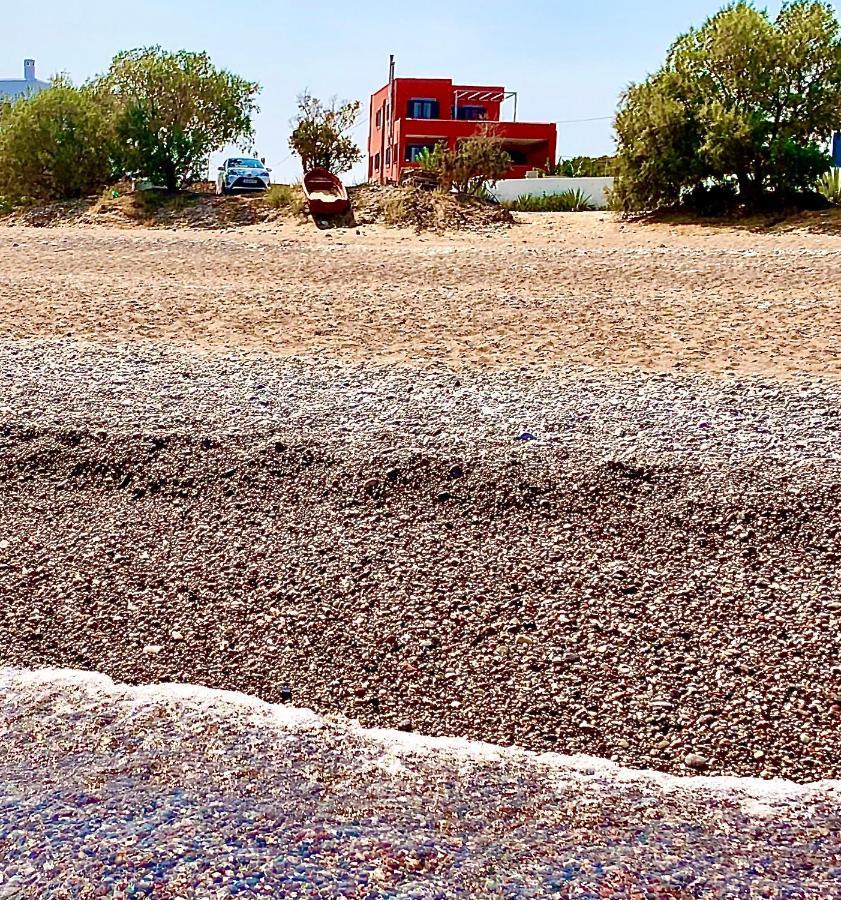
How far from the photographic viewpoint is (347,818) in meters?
2.76

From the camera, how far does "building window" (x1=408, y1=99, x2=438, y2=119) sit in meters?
48.0

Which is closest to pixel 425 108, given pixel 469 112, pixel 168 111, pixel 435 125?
pixel 469 112

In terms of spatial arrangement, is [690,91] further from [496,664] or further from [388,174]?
[388,174]

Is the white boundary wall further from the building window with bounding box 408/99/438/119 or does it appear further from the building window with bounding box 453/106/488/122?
the building window with bounding box 408/99/438/119

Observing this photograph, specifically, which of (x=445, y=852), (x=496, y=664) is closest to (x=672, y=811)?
(x=445, y=852)

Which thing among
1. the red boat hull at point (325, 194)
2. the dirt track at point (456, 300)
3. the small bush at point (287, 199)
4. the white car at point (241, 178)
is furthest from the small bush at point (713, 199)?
the white car at point (241, 178)

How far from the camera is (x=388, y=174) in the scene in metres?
46.0

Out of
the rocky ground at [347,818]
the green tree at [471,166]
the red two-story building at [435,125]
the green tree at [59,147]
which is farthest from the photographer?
the red two-story building at [435,125]

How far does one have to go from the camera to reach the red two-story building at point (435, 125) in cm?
4231

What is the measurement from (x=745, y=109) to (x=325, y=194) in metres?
7.29

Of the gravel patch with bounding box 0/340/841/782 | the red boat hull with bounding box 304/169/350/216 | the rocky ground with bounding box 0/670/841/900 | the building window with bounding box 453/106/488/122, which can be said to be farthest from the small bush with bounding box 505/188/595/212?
the building window with bounding box 453/106/488/122

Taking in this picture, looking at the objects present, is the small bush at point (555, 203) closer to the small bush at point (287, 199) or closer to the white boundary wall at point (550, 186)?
the white boundary wall at point (550, 186)

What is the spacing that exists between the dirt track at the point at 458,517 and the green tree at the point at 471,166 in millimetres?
13033

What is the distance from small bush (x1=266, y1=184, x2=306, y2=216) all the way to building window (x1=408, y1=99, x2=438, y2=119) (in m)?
30.6
